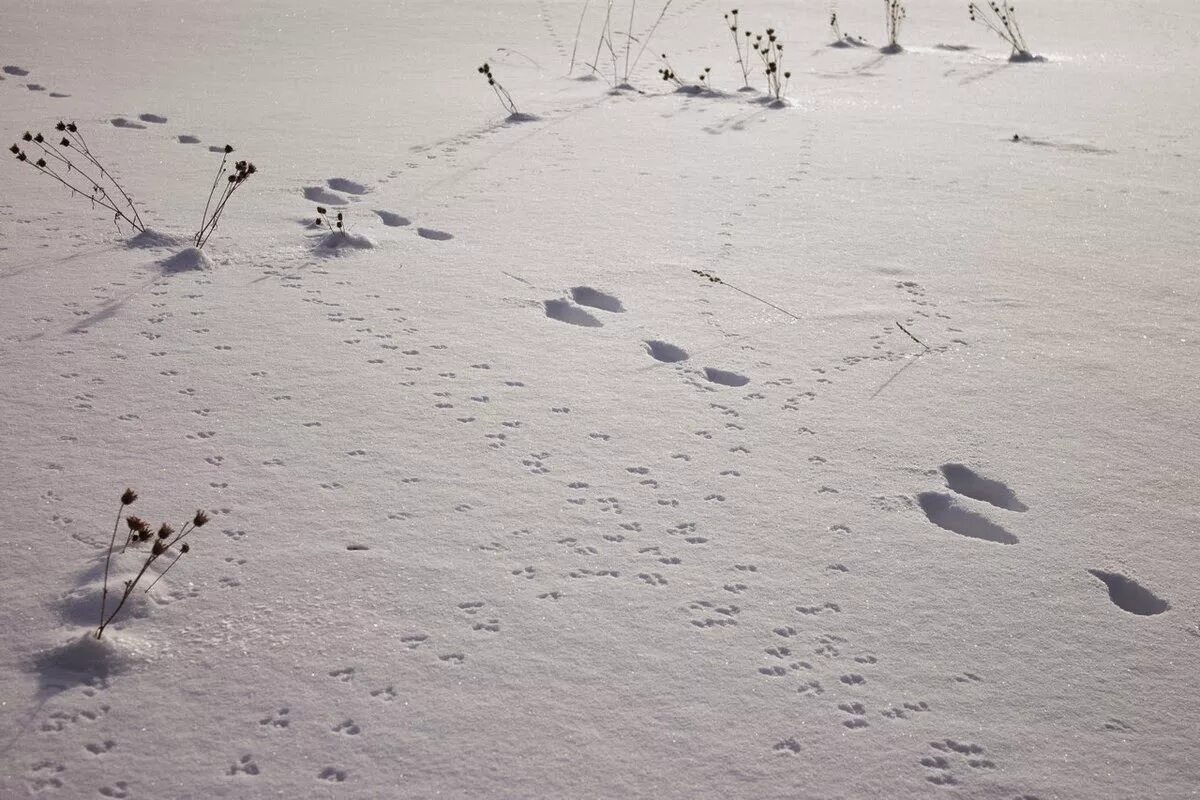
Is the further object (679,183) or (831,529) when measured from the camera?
(679,183)

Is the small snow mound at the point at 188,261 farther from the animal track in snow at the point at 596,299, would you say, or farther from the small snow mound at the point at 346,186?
the animal track in snow at the point at 596,299

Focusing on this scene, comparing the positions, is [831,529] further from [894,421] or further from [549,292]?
[549,292]

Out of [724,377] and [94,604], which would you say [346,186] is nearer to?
[724,377]

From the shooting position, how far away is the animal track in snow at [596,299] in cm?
348

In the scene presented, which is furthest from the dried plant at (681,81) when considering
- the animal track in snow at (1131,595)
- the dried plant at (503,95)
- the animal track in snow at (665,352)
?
the animal track in snow at (1131,595)

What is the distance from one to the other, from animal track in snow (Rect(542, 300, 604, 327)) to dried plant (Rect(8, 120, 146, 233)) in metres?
1.51

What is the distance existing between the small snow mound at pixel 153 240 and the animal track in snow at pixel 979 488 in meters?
2.69

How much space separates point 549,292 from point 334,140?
2068mm

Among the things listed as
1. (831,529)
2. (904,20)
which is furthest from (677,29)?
(831,529)

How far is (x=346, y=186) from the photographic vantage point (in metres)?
4.47

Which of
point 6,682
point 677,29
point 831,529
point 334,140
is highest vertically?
point 677,29

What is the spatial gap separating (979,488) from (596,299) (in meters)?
1.43

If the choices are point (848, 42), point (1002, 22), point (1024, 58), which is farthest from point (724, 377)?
point (1002, 22)

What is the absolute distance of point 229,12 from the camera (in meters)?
8.02
